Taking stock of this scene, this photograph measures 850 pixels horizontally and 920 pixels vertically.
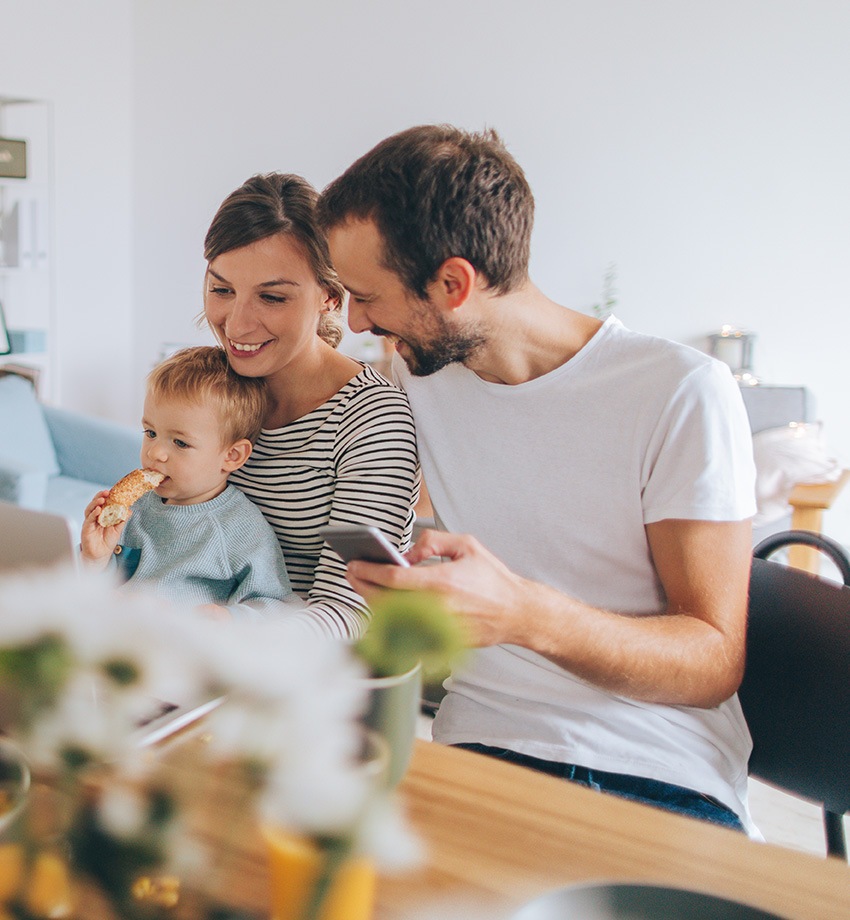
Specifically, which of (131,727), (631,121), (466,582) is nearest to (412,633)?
(131,727)

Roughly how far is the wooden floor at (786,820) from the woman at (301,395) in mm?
1013

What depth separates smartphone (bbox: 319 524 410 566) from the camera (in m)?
0.79

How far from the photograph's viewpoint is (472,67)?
16.3 ft

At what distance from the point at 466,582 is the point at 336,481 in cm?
42

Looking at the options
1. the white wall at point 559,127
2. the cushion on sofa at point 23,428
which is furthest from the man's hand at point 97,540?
the white wall at point 559,127

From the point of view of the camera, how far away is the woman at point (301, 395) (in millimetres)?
1278

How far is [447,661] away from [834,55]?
4.86 meters

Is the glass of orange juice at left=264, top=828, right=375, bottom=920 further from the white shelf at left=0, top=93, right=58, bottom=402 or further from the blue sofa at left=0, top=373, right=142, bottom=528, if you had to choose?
the white shelf at left=0, top=93, right=58, bottom=402

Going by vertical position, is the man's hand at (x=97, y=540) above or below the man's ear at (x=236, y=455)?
below

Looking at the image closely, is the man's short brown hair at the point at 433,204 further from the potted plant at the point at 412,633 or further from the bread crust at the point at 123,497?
the potted plant at the point at 412,633

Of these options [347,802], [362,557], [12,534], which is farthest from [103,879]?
[362,557]

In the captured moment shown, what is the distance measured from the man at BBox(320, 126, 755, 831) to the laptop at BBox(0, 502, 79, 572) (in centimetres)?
48

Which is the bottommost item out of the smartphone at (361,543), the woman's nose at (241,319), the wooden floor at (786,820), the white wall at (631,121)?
the wooden floor at (786,820)

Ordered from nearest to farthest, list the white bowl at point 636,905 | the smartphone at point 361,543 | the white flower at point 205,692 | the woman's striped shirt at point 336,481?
1. the white flower at point 205,692
2. the white bowl at point 636,905
3. the smartphone at point 361,543
4. the woman's striped shirt at point 336,481
